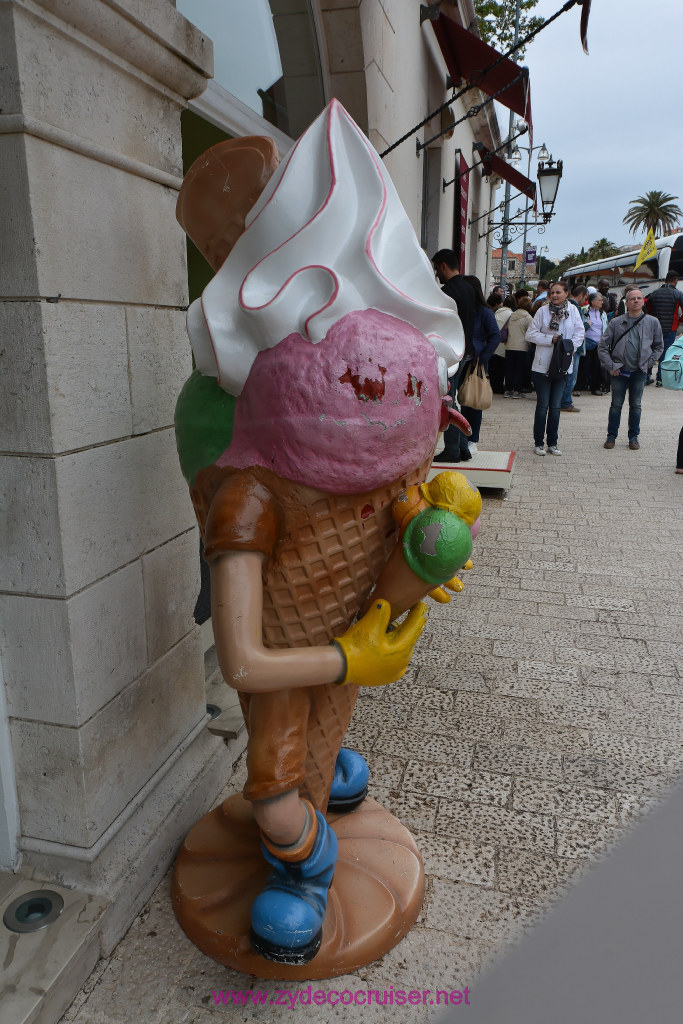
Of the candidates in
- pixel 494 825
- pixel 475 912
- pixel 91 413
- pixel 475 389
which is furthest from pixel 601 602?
pixel 91 413

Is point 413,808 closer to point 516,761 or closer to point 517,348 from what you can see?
point 516,761

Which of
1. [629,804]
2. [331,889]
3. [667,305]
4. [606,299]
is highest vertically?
[606,299]

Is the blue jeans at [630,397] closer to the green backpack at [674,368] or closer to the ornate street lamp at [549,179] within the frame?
Answer: the green backpack at [674,368]

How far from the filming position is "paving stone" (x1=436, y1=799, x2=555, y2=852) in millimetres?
2400

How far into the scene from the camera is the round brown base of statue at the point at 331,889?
1835mm

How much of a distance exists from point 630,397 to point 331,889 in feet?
25.8

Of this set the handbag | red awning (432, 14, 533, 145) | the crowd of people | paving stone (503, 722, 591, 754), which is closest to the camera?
paving stone (503, 722, 591, 754)

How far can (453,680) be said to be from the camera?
11.5 ft

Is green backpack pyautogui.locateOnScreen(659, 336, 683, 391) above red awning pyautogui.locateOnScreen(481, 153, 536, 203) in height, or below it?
below

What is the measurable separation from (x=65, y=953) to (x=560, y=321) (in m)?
7.58

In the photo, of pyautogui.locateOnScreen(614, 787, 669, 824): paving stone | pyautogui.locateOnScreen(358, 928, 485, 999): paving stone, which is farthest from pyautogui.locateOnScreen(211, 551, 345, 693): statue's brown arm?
pyautogui.locateOnScreen(614, 787, 669, 824): paving stone

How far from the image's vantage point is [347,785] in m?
2.26

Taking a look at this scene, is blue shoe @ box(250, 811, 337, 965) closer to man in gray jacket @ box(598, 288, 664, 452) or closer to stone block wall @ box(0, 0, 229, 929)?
stone block wall @ box(0, 0, 229, 929)

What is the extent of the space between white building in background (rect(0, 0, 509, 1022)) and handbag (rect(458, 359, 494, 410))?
4946 millimetres
